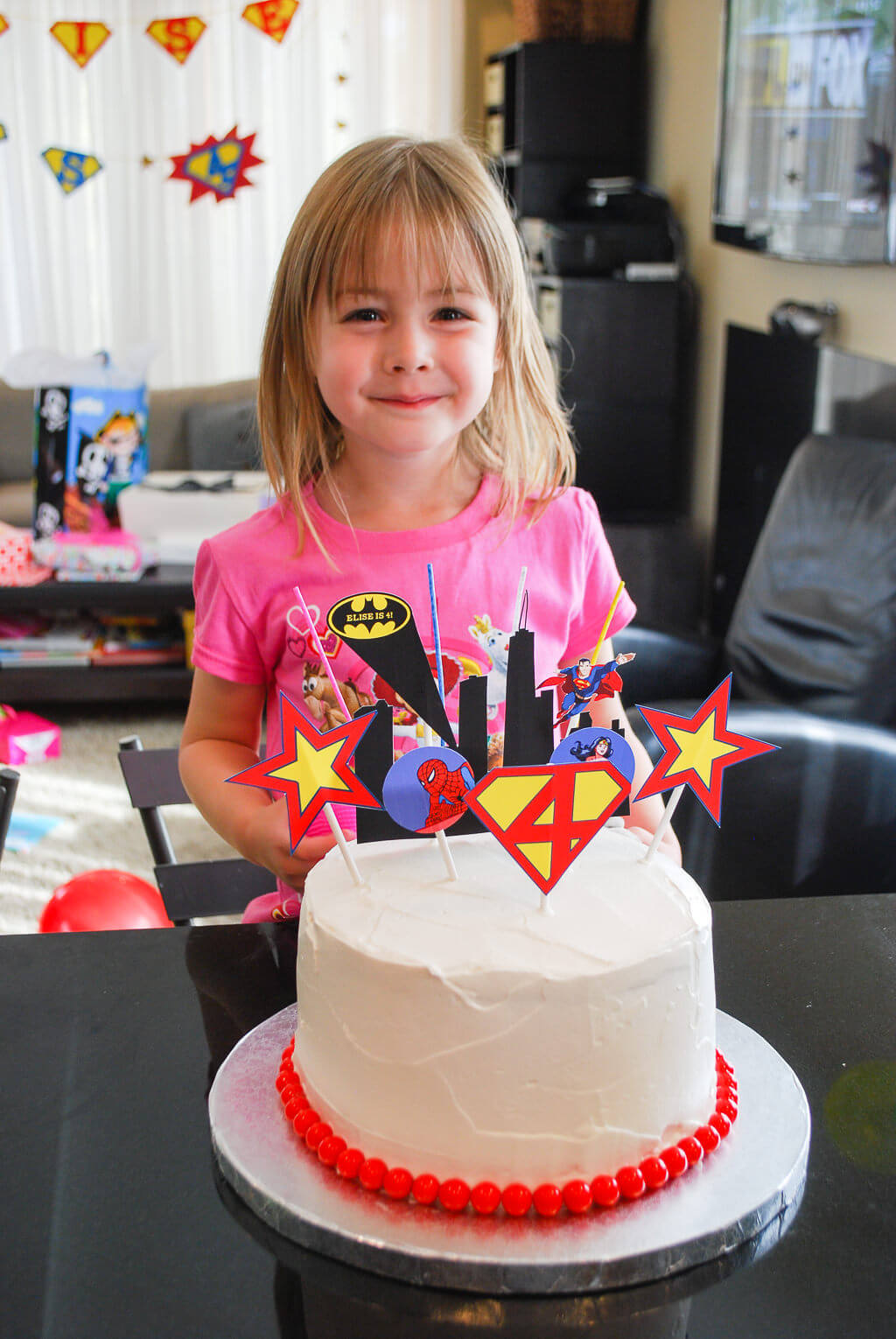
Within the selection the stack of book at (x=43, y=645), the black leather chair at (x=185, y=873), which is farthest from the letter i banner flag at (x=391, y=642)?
the stack of book at (x=43, y=645)

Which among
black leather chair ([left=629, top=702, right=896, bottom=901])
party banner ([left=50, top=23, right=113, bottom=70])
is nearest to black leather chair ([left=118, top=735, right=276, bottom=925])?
black leather chair ([left=629, top=702, right=896, bottom=901])

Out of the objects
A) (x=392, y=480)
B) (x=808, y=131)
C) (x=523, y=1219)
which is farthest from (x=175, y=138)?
(x=523, y=1219)

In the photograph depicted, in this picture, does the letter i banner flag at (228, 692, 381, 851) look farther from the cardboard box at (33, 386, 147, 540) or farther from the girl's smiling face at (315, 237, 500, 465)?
the cardboard box at (33, 386, 147, 540)

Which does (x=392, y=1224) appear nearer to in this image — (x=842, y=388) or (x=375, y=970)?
(x=375, y=970)

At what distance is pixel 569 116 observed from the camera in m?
4.45

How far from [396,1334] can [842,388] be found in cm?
257

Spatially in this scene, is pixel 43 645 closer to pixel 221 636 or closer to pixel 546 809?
pixel 221 636

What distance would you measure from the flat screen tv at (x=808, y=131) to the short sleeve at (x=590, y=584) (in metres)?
1.54

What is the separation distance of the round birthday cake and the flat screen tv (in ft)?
6.84

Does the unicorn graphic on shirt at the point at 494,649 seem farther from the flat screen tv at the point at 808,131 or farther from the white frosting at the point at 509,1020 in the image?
the flat screen tv at the point at 808,131

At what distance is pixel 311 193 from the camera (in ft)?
3.47

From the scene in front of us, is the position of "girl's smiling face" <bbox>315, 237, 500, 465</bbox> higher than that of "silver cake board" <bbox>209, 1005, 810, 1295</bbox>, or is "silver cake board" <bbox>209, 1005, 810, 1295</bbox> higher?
"girl's smiling face" <bbox>315, 237, 500, 465</bbox>

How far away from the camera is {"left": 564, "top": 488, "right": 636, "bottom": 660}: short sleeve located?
1210mm

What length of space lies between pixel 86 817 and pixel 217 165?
266 centimetres
